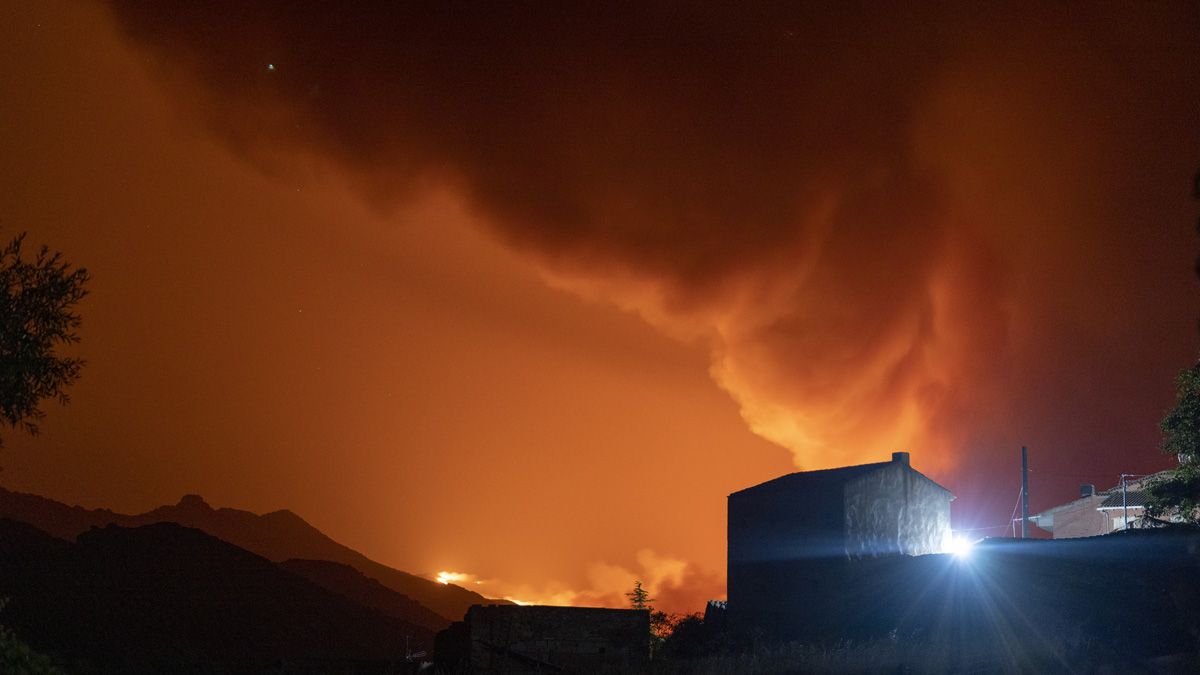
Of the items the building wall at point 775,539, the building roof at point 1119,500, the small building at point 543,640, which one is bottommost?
the small building at point 543,640

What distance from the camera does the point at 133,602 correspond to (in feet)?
173

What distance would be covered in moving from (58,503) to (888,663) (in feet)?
400

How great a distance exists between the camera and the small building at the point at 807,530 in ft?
129

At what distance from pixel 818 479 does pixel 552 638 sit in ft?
60.6

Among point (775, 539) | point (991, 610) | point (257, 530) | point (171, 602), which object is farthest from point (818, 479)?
point (257, 530)

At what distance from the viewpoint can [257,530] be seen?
433 ft

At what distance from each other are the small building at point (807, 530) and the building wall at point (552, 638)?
14176 mm

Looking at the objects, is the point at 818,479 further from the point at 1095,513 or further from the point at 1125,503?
the point at 1095,513

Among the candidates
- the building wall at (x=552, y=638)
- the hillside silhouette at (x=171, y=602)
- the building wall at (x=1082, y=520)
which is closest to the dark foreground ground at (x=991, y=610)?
the building wall at (x=552, y=638)

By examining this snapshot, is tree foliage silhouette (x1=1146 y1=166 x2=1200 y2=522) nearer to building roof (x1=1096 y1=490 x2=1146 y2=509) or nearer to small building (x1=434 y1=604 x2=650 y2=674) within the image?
building roof (x1=1096 y1=490 x2=1146 y2=509)

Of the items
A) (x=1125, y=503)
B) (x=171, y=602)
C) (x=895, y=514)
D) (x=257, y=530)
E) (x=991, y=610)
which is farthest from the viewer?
(x=257, y=530)

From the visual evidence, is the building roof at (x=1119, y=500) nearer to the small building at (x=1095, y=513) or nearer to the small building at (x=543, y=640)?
the small building at (x=1095, y=513)

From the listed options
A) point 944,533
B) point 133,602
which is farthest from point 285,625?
point 944,533

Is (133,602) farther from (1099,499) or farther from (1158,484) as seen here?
(1099,499)
